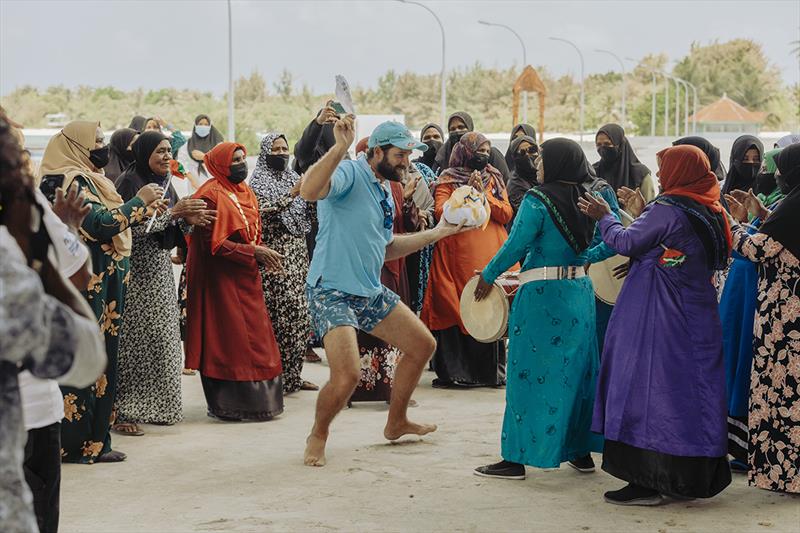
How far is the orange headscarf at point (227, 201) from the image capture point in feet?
25.7

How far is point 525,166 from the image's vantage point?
31.3 feet

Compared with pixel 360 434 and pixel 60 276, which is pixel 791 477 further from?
pixel 60 276

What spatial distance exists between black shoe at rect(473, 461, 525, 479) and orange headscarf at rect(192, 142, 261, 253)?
2.41m

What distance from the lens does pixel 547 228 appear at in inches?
246

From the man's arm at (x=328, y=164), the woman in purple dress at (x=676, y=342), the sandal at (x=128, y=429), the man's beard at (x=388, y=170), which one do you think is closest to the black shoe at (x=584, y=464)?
the woman in purple dress at (x=676, y=342)

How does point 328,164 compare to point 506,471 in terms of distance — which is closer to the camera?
point 328,164

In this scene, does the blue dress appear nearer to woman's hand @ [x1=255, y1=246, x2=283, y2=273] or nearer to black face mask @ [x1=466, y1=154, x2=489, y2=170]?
woman's hand @ [x1=255, y1=246, x2=283, y2=273]

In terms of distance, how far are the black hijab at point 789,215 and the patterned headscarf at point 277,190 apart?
3.74 metres

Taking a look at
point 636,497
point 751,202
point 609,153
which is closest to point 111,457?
point 636,497

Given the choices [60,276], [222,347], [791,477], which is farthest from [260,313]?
[60,276]

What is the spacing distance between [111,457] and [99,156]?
67.1 inches

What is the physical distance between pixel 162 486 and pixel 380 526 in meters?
1.40

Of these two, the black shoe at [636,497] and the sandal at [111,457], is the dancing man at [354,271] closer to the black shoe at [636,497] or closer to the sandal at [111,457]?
the sandal at [111,457]

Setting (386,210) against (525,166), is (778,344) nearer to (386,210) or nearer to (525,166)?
(386,210)
